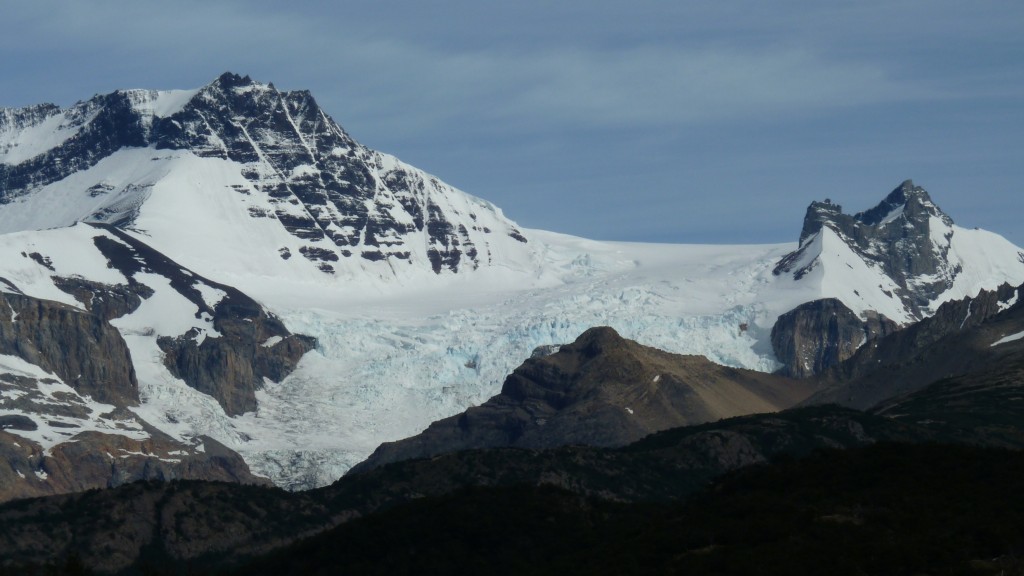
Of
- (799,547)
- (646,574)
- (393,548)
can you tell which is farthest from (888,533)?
(393,548)

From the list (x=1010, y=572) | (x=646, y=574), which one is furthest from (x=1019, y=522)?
(x=646, y=574)

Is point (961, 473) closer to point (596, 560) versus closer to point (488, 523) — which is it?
point (596, 560)

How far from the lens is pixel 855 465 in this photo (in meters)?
176

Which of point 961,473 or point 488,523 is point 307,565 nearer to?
point 488,523

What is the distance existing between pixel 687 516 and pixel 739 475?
1291cm

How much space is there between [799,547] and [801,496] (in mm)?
18329

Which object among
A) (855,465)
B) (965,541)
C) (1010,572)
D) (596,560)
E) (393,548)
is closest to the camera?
(1010,572)

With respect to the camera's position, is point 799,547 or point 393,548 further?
point 393,548

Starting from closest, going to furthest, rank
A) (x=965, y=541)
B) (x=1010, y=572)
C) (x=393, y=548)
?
(x=1010, y=572) < (x=965, y=541) < (x=393, y=548)

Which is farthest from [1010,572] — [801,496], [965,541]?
[801,496]

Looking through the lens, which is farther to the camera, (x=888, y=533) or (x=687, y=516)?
(x=687, y=516)

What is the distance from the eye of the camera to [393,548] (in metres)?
188

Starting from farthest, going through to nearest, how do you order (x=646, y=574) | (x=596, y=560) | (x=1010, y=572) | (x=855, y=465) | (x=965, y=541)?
(x=855, y=465)
(x=596, y=560)
(x=646, y=574)
(x=965, y=541)
(x=1010, y=572)

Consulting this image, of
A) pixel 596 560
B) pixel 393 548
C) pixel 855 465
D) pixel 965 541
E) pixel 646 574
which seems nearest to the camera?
pixel 965 541
